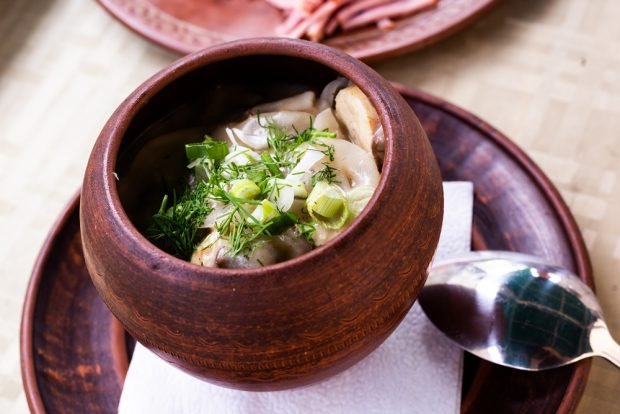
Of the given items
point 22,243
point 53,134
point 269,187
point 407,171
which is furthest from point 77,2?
point 407,171

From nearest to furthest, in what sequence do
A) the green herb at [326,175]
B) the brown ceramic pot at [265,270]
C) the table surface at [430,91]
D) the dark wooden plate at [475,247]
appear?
the brown ceramic pot at [265,270], the green herb at [326,175], the dark wooden plate at [475,247], the table surface at [430,91]

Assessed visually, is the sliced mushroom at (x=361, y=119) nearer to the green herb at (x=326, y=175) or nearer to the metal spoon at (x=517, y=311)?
the green herb at (x=326, y=175)

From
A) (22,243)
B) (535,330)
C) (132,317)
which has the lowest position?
(22,243)

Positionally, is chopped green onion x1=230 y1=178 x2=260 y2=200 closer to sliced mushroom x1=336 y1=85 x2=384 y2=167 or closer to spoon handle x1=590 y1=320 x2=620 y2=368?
sliced mushroom x1=336 y1=85 x2=384 y2=167

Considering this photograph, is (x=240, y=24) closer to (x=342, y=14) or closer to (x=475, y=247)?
(x=342, y=14)

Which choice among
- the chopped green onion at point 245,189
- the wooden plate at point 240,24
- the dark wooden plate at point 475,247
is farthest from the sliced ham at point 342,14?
the chopped green onion at point 245,189

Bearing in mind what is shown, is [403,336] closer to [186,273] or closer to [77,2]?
[186,273]
